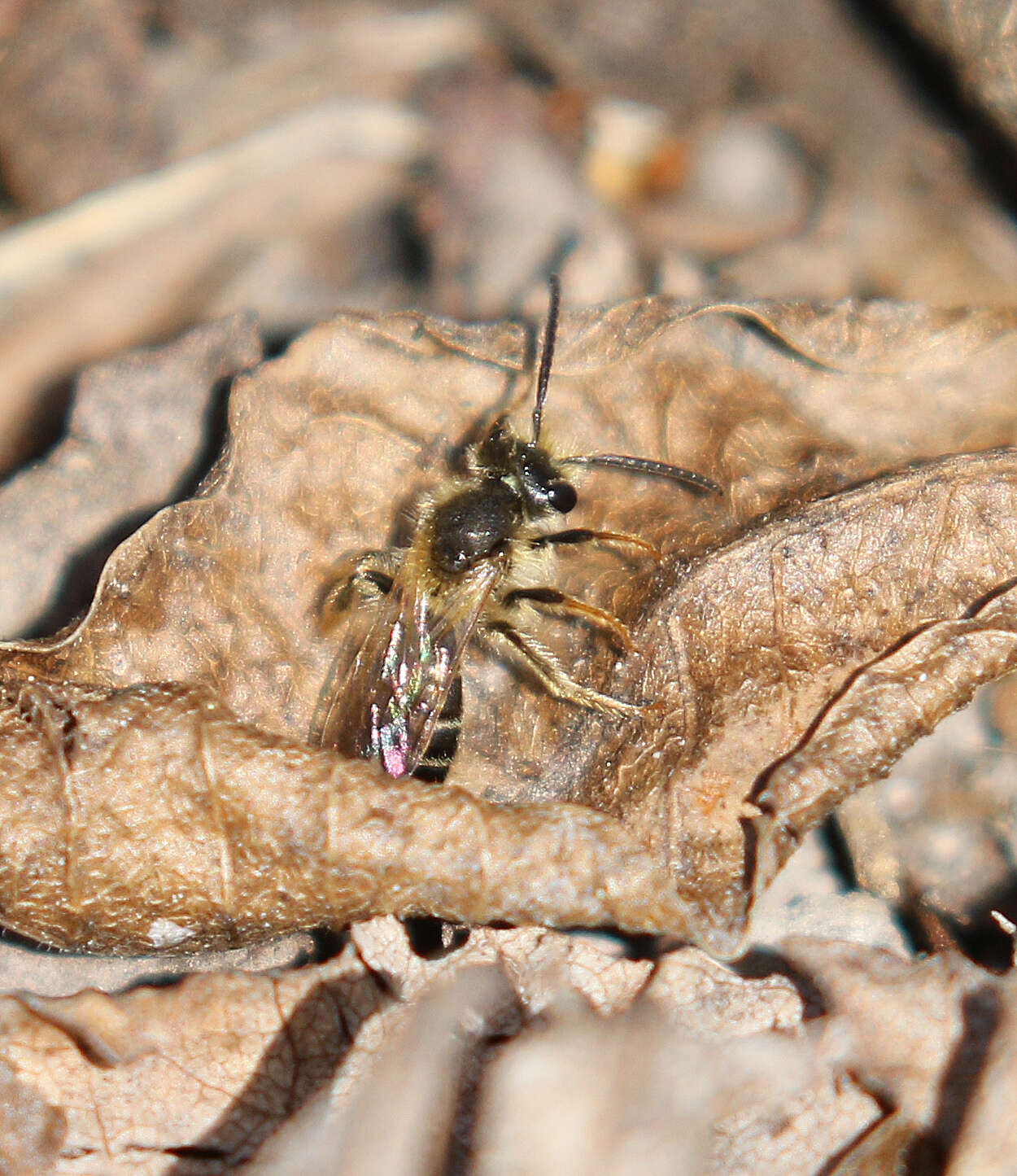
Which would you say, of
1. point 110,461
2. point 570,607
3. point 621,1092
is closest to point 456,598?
point 570,607

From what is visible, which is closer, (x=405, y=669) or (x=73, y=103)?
(x=405, y=669)

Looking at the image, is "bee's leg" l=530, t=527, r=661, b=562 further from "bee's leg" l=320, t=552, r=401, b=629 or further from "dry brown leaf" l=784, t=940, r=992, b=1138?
"dry brown leaf" l=784, t=940, r=992, b=1138

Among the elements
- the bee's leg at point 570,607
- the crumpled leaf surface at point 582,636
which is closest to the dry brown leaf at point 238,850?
the crumpled leaf surface at point 582,636

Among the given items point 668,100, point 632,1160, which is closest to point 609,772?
point 632,1160

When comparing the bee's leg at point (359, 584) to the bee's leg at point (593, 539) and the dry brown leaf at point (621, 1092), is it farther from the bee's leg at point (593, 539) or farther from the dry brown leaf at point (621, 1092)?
the dry brown leaf at point (621, 1092)

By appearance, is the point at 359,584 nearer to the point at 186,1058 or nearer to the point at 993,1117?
the point at 186,1058
